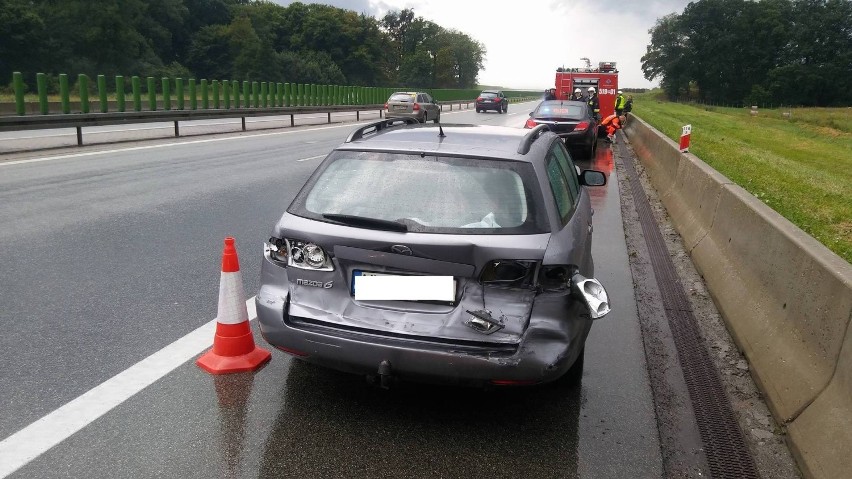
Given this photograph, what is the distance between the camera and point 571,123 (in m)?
18.0

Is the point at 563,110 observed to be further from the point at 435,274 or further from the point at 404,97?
the point at 404,97

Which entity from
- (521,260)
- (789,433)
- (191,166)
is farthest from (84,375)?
(191,166)

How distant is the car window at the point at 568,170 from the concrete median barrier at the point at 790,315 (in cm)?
137

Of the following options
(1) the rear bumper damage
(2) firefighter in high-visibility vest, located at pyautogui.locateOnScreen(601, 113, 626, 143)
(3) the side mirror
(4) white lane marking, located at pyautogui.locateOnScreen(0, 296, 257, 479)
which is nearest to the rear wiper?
(1) the rear bumper damage

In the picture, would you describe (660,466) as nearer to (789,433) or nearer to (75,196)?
(789,433)

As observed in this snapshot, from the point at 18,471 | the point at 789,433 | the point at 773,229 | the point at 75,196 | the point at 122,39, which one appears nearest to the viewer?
the point at 18,471

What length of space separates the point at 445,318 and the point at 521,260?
1.53 feet

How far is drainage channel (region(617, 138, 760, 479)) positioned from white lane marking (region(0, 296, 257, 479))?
120 inches

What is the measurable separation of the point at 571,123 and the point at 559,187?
14126 millimetres

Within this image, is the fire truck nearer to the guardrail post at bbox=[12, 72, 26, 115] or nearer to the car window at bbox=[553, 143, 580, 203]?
the guardrail post at bbox=[12, 72, 26, 115]

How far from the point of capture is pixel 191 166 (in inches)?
573

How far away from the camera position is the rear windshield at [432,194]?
3666 millimetres

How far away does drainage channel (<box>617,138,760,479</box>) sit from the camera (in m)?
3.48

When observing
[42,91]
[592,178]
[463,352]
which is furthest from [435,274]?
[42,91]
